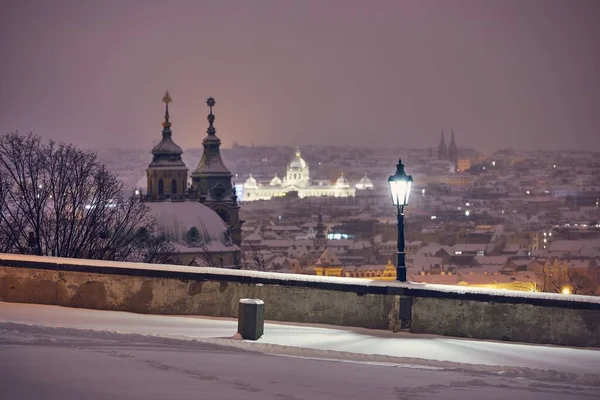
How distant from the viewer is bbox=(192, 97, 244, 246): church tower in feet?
233

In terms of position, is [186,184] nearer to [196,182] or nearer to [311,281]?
[196,182]

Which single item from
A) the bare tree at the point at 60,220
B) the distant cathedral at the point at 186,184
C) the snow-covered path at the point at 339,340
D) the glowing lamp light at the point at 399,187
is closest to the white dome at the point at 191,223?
the distant cathedral at the point at 186,184

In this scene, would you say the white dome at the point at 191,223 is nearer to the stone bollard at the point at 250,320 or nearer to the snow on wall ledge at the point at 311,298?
the snow on wall ledge at the point at 311,298

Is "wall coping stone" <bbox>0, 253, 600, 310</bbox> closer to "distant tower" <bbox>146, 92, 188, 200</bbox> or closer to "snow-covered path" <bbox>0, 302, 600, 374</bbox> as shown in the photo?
"snow-covered path" <bbox>0, 302, 600, 374</bbox>

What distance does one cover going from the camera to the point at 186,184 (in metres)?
72.0

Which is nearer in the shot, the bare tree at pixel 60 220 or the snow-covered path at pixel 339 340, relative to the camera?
the snow-covered path at pixel 339 340

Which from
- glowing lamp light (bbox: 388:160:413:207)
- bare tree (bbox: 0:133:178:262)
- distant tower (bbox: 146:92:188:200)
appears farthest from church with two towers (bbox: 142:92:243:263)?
glowing lamp light (bbox: 388:160:413:207)

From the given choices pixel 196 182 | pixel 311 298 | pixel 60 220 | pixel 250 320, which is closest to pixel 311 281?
pixel 311 298

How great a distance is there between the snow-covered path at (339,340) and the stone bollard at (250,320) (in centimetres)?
12

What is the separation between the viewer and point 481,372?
10.4 meters

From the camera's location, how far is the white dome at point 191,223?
5900 centimetres

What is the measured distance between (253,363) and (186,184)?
62.4m

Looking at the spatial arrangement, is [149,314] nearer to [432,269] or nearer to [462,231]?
[432,269]

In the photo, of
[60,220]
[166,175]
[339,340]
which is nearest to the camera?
[339,340]
